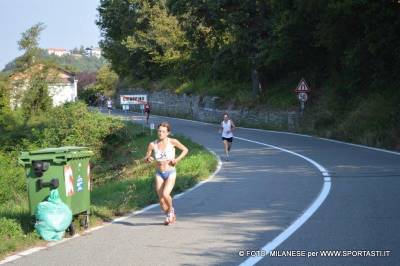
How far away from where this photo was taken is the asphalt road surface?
7531 millimetres

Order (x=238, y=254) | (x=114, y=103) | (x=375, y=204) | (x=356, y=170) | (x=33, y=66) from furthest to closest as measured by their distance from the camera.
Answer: (x=114, y=103) → (x=33, y=66) → (x=356, y=170) → (x=375, y=204) → (x=238, y=254)

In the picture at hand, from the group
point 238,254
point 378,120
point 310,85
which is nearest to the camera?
point 238,254

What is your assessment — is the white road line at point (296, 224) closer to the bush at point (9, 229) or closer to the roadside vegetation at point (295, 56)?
the bush at point (9, 229)

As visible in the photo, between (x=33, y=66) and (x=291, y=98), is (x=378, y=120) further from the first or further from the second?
(x=33, y=66)

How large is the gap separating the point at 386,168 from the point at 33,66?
4279 cm

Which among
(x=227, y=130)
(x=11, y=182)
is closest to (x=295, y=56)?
(x=227, y=130)

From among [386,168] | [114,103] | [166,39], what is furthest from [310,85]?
[114,103]

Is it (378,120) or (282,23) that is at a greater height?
(282,23)

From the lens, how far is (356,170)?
1714cm

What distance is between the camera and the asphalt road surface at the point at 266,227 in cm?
753

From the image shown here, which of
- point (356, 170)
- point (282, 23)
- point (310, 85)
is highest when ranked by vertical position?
point (282, 23)

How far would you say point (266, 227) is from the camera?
9469mm

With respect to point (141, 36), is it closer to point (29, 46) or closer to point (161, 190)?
point (29, 46)

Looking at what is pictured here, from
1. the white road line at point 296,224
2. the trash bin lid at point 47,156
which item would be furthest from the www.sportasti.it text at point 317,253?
the trash bin lid at point 47,156
